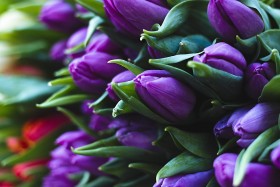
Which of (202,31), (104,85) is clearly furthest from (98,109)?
(202,31)

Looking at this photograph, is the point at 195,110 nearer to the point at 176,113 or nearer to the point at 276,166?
the point at 176,113

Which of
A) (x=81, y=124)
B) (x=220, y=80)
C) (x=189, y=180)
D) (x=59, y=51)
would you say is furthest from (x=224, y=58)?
(x=59, y=51)

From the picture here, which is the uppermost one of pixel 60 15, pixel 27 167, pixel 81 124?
pixel 60 15

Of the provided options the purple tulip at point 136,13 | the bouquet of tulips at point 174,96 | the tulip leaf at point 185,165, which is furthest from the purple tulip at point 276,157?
the purple tulip at point 136,13

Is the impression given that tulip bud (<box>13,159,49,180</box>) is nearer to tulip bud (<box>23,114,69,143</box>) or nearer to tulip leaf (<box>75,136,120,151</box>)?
tulip bud (<box>23,114,69,143</box>)

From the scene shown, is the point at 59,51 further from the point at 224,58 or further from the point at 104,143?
the point at 224,58

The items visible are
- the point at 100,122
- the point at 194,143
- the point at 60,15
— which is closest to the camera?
the point at 194,143

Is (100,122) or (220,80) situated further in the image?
(100,122)

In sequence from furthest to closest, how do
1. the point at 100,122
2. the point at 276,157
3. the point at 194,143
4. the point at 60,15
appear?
1. the point at 60,15
2. the point at 100,122
3. the point at 194,143
4. the point at 276,157
